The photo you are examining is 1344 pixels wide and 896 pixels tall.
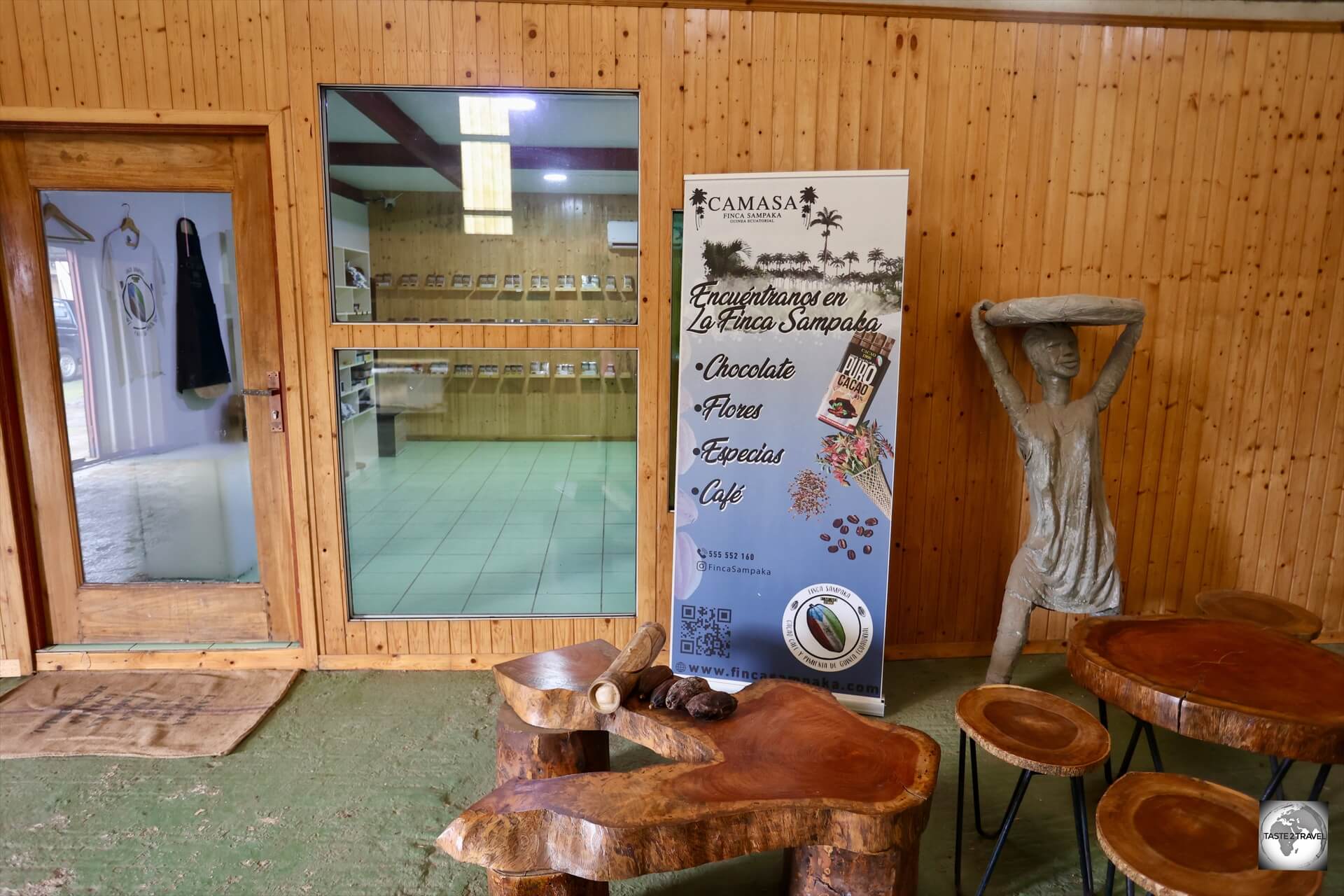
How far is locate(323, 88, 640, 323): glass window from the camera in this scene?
280 centimetres

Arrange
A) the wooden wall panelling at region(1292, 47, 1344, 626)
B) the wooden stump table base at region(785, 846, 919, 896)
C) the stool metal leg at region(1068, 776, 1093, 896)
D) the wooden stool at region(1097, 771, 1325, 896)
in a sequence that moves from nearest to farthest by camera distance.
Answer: the wooden stool at region(1097, 771, 1325, 896) < the wooden stump table base at region(785, 846, 919, 896) < the stool metal leg at region(1068, 776, 1093, 896) < the wooden wall panelling at region(1292, 47, 1344, 626)

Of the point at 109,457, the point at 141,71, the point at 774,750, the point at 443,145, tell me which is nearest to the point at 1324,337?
the point at 774,750

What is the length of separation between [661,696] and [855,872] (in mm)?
611

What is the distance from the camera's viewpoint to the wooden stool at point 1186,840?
1.28 meters

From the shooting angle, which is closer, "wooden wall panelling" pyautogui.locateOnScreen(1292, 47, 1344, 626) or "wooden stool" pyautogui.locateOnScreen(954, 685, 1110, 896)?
"wooden stool" pyautogui.locateOnScreen(954, 685, 1110, 896)

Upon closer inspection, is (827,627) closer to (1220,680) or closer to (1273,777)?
(1220,680)

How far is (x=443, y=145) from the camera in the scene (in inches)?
112

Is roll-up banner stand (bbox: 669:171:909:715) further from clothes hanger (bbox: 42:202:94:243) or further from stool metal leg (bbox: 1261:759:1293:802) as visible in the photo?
clothes hanger (bbox: 42:202:94:243)

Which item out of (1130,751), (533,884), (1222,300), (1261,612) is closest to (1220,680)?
(1130,751)

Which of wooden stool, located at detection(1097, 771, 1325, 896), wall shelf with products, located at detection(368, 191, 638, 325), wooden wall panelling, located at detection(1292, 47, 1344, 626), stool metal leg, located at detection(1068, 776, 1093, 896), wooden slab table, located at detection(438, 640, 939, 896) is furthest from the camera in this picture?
wooden wall panelling, located at detection(1292, 47, 1344, 626)

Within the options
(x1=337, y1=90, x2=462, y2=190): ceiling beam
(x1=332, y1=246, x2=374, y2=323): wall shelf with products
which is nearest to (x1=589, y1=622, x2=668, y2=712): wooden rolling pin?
(x1=332, y1=246, x2=374, y2=323): wall shelf with products

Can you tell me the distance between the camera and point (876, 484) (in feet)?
8.60

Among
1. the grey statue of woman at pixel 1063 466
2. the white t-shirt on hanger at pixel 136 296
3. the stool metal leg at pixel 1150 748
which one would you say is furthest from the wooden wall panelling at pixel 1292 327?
the white t-shirt on hanger at pixel 136 296

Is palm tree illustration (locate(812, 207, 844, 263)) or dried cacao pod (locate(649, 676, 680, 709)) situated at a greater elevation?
palm tree illustration (locate(812, 207, 844, 263))
